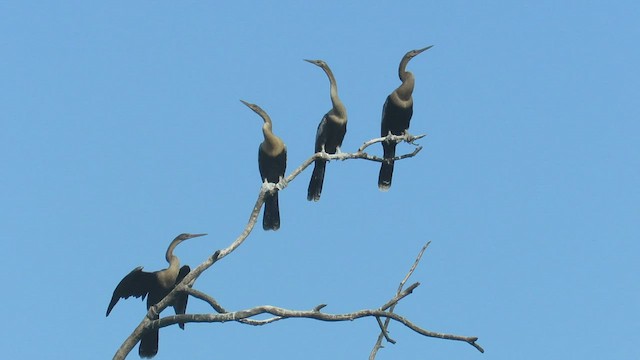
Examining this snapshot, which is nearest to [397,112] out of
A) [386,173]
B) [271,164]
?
[386,173]

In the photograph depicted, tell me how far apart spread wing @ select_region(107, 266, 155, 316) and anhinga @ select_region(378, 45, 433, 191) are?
3.12m

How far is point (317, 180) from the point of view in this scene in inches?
477

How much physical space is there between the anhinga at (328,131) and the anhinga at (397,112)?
0.85m

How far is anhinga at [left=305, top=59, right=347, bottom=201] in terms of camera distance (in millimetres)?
12125

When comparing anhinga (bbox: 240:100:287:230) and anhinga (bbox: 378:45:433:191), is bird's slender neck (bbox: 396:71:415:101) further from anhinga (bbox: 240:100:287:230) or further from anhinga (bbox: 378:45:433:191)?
anhinga (bbox: 240:100:287:230)

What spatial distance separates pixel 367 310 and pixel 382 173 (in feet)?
14.9

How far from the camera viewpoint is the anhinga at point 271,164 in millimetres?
11992

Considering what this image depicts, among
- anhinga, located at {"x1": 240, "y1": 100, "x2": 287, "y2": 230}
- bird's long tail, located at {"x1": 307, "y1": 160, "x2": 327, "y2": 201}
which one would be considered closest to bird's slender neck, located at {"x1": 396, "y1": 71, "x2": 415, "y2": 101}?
bird's long tail, located at {"x1": 307, "y1": 160, "x2": 327, "y2": 201}

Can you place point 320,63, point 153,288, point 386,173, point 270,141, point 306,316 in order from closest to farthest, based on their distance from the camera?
1. point 306,316
2. point 153,288
3. point 270,141
4. point 320,63
5. point 386,173

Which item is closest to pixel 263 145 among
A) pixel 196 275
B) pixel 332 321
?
pixel 196 275

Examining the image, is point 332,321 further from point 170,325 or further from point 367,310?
point 170,325

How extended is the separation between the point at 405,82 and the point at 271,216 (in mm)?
2258

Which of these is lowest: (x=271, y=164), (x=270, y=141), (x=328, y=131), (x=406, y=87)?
(x=271, y=164)

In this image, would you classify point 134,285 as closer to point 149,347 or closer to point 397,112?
point 149,347
